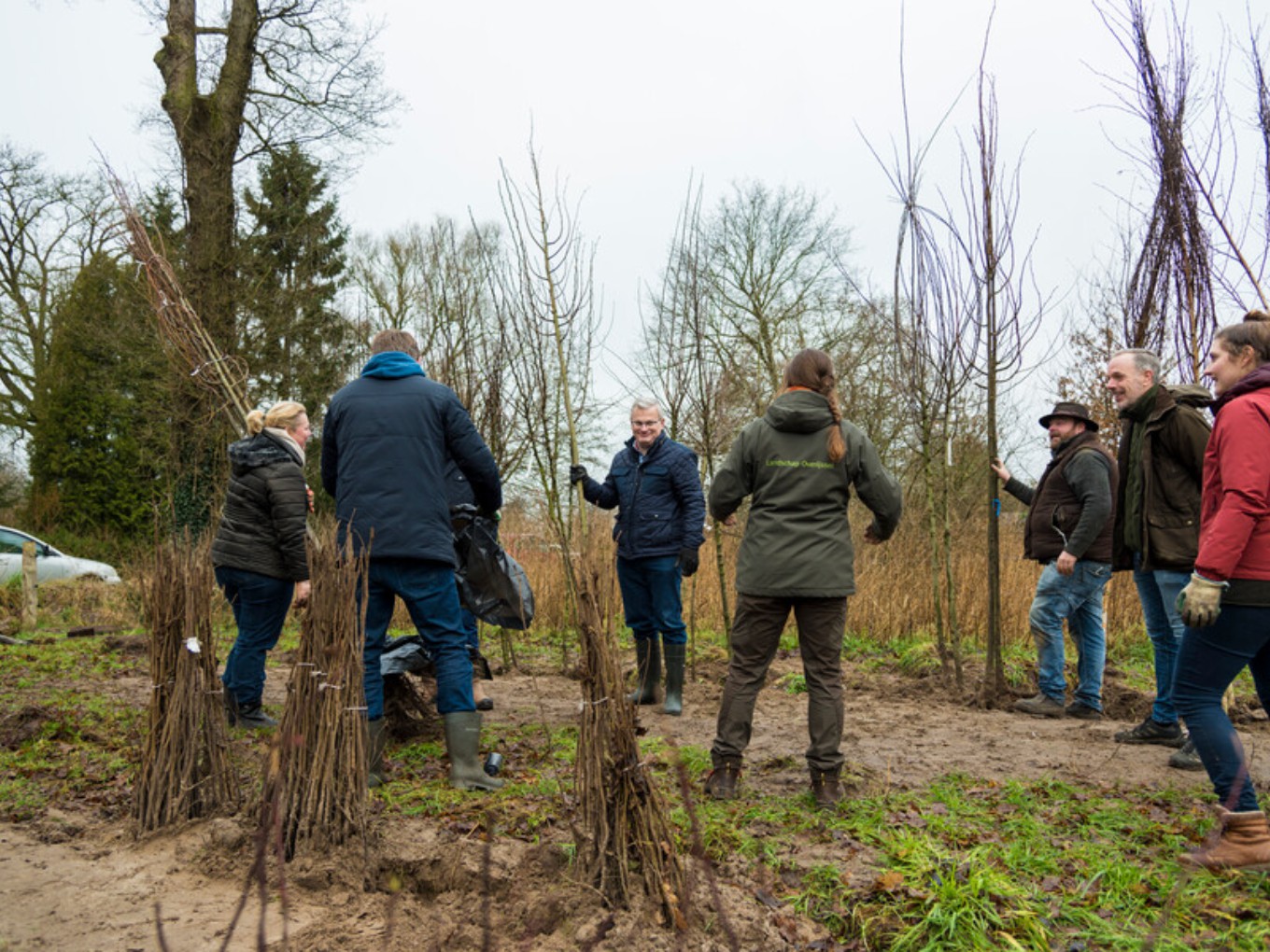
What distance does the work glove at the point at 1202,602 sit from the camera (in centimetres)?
322

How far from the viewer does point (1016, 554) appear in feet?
38.7

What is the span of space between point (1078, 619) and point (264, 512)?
4.78 meters

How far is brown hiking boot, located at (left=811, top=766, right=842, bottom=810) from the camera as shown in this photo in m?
3.91

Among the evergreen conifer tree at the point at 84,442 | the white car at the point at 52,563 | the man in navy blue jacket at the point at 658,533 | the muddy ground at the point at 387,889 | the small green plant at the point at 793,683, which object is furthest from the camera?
the evergreen conifer tree at the point at 84,442

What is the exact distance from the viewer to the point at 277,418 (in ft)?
17.0

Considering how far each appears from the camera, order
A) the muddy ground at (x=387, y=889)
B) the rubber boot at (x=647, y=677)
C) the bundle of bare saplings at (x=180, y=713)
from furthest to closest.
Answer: the rubber boot at (x=647, y=677) < the bundle of bare saplings at (x=180, y=713) < the muddy ground at (x=387, y=889)

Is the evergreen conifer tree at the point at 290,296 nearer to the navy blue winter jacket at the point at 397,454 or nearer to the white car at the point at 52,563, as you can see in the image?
the white car at the point at 52,563

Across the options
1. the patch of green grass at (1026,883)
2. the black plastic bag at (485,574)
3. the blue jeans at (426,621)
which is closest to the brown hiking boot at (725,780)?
the patch of green grass at (1026,883)

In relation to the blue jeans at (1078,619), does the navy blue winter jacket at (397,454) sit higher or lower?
higher

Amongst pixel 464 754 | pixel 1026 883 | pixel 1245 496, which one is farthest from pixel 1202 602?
pixel 464 754

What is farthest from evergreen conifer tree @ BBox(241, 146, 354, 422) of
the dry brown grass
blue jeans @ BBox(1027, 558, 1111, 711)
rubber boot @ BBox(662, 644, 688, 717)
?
blue jeans @ BBox(1027, 558, 1111, 711)

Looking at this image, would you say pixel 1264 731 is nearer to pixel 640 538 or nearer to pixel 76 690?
pixel 640 538

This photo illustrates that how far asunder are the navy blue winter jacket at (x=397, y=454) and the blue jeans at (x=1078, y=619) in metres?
3.68

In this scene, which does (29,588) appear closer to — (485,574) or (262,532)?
(262,532)
